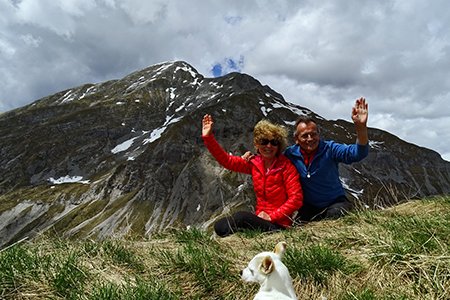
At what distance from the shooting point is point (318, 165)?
7.27 metres

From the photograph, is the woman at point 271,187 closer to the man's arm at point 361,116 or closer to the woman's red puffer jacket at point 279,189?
the woman's red puffer jacket at point 279,189

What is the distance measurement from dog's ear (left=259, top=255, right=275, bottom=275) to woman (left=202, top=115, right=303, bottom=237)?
13.7 feet

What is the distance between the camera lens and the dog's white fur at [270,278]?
8.31 feet

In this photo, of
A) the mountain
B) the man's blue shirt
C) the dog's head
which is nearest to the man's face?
the man's blue shirt

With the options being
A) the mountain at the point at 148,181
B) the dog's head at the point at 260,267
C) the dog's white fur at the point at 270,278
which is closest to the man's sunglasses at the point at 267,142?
the dog's head at the point at 260,267

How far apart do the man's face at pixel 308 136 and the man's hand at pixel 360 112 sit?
1.08m

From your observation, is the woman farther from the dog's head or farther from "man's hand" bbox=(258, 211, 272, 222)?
the dog's head

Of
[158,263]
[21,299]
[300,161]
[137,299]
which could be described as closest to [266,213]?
[300,161]

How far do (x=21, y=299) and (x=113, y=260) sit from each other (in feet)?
3.99

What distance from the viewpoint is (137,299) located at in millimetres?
2730

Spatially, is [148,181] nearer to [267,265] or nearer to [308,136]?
[308,136]

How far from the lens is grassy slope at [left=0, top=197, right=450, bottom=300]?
2.88 m

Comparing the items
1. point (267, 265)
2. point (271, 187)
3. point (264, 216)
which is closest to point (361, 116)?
point (271, 187)

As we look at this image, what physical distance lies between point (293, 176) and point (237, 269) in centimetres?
386
